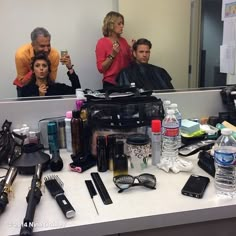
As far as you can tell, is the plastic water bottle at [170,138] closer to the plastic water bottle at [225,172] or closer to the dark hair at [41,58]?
the plastic water bottle at [225,172]

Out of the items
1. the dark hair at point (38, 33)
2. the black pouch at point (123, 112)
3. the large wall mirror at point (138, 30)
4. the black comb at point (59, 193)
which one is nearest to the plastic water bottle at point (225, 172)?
the black pouch at point (123, 112)

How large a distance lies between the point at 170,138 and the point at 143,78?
51 centimetres

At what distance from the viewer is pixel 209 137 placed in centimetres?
116

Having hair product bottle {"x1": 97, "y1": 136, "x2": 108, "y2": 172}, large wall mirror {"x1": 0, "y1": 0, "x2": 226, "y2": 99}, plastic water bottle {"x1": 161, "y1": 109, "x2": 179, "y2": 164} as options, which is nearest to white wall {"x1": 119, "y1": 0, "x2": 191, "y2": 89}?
large wall mirror {"x1": 0, "y1": 0, "x2": 226, "y2": 99}

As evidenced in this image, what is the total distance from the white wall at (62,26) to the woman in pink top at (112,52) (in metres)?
0.04

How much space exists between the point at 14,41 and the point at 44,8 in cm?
33

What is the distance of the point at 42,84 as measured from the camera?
1286 millimetres

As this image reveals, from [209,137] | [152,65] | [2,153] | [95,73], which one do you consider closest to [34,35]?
[95,73]

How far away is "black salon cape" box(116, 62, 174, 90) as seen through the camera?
4.58 ft

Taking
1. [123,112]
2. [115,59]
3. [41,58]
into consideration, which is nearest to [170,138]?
[123,112]

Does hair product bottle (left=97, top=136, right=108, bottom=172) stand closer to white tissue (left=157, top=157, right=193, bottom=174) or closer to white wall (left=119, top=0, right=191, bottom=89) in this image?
white tissue (left=157, top=157, right=193, bottom=174)

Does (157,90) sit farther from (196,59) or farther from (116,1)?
(116,1)

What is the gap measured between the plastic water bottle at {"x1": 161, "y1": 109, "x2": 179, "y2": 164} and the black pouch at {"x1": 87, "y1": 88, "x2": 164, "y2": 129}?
6cm

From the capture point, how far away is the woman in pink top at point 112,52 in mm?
1435
